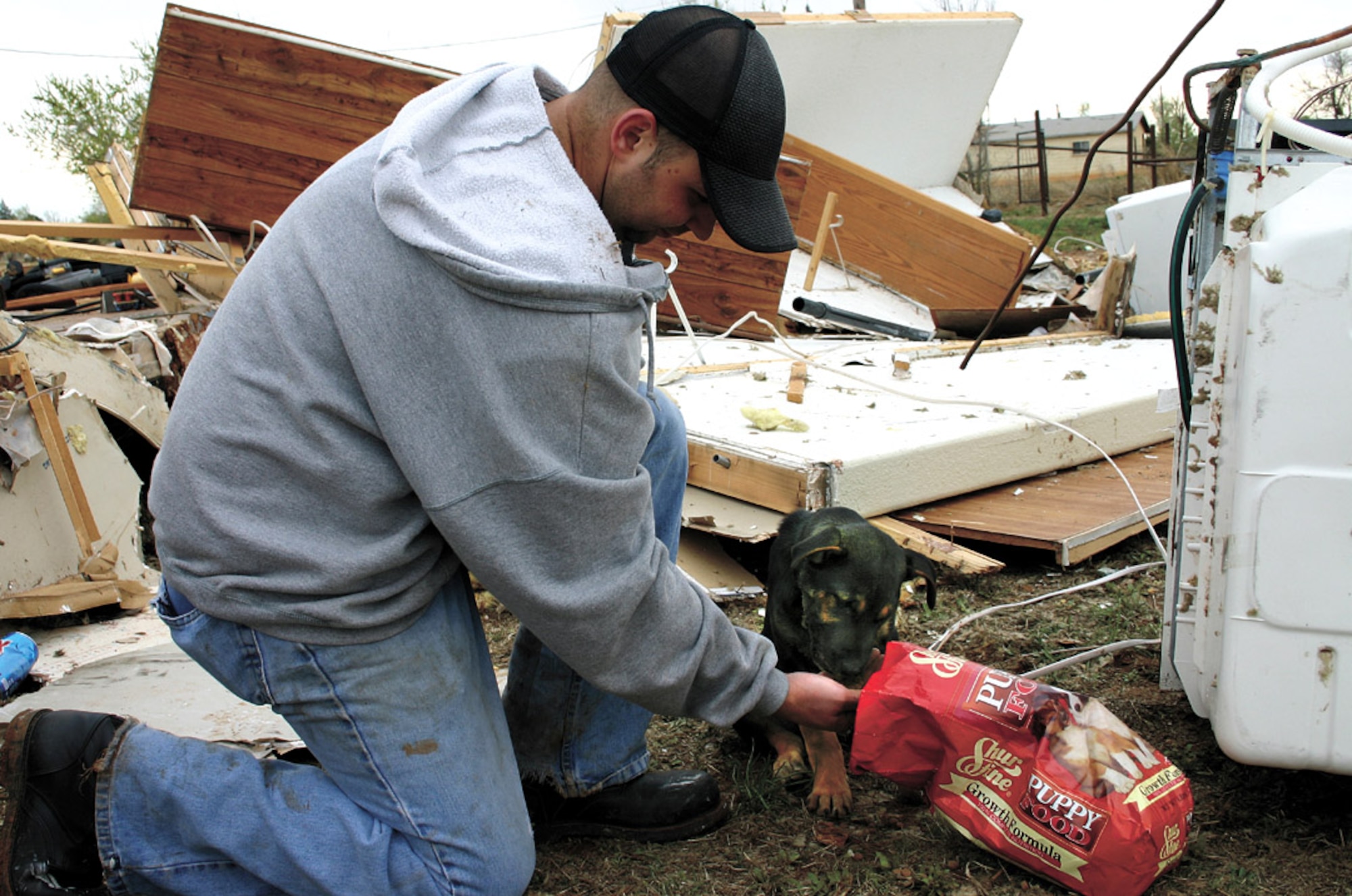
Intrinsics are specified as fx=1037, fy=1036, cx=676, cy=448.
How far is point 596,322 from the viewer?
5.24 ft

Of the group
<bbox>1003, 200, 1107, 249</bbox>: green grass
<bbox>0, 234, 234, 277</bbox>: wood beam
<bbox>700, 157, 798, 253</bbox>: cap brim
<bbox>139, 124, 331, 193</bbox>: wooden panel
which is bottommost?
<bbox>1003, 200, 1107, 249</bbox>: green grass

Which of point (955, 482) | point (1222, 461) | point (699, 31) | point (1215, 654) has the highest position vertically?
point (699, 31)

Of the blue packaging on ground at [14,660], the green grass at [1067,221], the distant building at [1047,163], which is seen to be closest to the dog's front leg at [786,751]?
the blue packaging on ground at [14,660]

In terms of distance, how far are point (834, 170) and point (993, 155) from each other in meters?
29.8

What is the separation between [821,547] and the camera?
2314 mm

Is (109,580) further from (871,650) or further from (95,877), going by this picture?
(871,650)

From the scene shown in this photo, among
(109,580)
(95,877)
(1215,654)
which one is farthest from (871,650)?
(109,580)

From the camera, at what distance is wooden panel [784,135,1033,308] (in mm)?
8328

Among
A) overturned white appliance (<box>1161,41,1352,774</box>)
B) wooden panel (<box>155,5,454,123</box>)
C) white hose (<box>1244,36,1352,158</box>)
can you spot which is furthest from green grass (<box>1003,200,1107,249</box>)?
overturned white appliance (<box>1161,41,1352,774</box>)

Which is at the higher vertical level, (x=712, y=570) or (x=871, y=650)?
(x=871, y=650)

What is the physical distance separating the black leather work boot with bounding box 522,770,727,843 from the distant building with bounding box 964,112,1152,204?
19.8 metres

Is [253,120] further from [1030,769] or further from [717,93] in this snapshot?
[1030,769]

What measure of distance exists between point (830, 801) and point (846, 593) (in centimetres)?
46

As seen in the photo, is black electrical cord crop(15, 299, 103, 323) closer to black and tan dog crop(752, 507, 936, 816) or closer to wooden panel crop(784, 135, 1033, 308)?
wooden panel crop(784, 135, 1033, 308)
